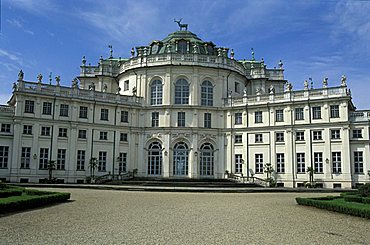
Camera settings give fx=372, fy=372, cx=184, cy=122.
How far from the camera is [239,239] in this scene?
11.2 m

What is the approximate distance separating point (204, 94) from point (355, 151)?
21.1 m

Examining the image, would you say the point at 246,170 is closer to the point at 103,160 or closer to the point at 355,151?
the point at 355,151

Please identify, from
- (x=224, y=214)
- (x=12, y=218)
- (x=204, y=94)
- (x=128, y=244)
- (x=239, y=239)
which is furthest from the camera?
(x=204, y=94)

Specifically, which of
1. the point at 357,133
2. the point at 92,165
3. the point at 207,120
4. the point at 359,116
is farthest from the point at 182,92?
the point at 357,133

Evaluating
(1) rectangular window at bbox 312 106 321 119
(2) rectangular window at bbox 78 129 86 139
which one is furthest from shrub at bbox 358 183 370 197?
(2) rectangular window at bbox 78 129 86 139

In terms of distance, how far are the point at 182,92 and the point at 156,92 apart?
12.3 ft

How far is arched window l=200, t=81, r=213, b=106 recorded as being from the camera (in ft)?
175

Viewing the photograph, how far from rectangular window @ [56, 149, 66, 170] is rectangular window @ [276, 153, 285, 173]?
27.2 m

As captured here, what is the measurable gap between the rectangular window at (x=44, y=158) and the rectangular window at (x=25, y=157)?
1.36m

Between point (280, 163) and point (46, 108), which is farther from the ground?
point (46, 108)

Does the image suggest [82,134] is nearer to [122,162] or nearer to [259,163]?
[122,162]

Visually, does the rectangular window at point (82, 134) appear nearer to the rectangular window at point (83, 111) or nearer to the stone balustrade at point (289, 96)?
the rectangular window at point (83, 111)

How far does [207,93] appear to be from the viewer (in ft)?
176

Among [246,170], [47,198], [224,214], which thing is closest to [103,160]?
[246,170]
